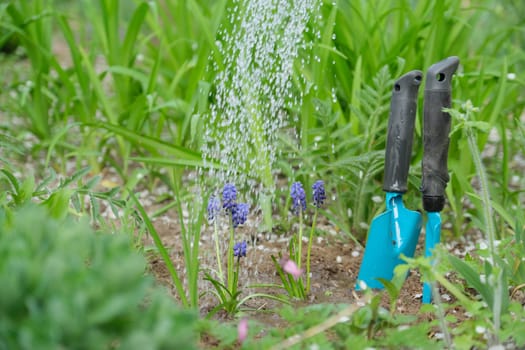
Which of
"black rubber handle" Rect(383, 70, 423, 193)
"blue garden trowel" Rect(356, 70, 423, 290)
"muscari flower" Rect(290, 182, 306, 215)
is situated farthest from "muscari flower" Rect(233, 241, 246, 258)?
"black rubber handle" Rect(383, 70, 423, 193)

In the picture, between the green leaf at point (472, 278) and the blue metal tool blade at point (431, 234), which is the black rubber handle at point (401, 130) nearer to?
the blue metal tool blade at point (431, 234)

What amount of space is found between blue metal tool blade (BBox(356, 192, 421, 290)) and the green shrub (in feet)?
3.05

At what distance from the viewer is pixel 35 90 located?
3.02 metres

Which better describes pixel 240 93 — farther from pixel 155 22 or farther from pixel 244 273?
pixel 155 22

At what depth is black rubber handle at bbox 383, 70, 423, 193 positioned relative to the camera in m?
1.94

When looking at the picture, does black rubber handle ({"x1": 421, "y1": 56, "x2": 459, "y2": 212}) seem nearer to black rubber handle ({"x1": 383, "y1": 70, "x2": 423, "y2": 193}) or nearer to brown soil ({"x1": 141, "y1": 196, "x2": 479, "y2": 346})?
black rubber handle ({"x1": 383, "y1": 70, "x2": 423, "y2": 193})

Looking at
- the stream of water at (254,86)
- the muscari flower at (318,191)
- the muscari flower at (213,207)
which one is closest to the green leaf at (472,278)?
the muscari flower at (318,191)

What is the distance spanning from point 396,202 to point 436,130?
0.76ft

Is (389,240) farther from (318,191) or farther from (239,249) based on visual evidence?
(239,249)

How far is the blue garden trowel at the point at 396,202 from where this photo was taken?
194 cm

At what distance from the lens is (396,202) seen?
1.99 meters

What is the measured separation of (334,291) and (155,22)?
5.57 feet

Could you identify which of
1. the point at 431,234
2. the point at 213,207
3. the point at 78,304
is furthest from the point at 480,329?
the point at 78,304

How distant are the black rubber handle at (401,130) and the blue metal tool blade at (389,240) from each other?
0.05 metres
